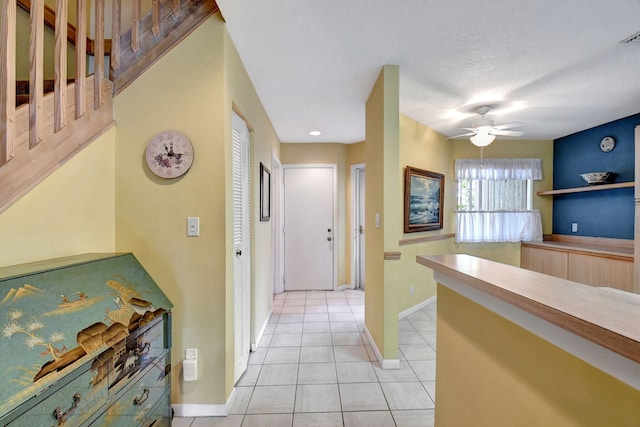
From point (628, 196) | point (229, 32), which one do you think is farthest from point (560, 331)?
point (628, 196)

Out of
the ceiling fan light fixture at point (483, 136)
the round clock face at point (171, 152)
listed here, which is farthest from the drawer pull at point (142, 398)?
the ceiling fan light fixture at point (483, 136)

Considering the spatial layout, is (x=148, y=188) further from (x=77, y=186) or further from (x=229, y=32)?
(x=229, y=32)

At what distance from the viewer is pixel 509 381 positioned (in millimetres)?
832

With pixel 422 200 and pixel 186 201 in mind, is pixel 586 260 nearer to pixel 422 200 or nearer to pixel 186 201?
pixel 422 200

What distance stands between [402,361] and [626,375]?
2.13 m

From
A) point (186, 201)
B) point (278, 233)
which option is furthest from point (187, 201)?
point (278, 233)

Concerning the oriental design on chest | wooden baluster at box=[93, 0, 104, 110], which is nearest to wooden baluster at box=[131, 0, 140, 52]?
wooden baluster at box=[93, 0, 104, 110]

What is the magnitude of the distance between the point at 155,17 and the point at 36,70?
75 cm

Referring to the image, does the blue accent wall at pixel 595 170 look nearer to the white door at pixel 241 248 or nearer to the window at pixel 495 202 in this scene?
the window at pixel 495 202

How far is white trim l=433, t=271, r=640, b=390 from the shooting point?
0.50m

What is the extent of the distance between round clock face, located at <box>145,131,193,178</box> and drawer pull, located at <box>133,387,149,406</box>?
114 cm

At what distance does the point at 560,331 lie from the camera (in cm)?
64

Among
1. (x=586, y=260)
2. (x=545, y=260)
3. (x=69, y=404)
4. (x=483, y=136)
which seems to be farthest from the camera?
(x=545, y=260)

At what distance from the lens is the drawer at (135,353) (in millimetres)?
1153
